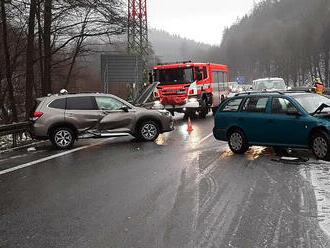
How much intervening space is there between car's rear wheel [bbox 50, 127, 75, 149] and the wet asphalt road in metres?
A: 2.23

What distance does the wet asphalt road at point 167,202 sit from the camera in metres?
4.78

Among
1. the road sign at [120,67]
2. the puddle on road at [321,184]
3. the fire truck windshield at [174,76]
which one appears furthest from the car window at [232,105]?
the road sign at [120,67]

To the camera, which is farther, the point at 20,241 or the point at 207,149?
the point at 207,149

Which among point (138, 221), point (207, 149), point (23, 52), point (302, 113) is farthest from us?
point (23, 52)

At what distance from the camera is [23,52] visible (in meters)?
24.7

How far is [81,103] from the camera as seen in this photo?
13.5m

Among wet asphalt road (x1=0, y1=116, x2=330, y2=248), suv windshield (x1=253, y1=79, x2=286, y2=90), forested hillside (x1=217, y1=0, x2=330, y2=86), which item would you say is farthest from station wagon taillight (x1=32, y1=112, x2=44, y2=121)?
forested hillside (x1=217, y1=0, x2=330, y2=86)

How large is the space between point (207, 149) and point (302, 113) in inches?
122

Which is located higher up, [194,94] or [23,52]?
[23,52]

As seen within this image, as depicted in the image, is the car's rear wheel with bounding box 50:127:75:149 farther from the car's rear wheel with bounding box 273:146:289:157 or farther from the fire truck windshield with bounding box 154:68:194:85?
the fire truck windshield with bounding box 154:68:194:85

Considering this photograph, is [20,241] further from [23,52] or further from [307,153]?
[23,52]

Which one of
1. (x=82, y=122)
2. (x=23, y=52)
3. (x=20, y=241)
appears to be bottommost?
(x=20, y=241)

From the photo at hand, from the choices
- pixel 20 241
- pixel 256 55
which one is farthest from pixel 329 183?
pixel 256 55

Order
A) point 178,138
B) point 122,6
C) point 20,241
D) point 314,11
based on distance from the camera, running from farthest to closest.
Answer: point 314,11
point 122,6
point 178,138
point 20,241
